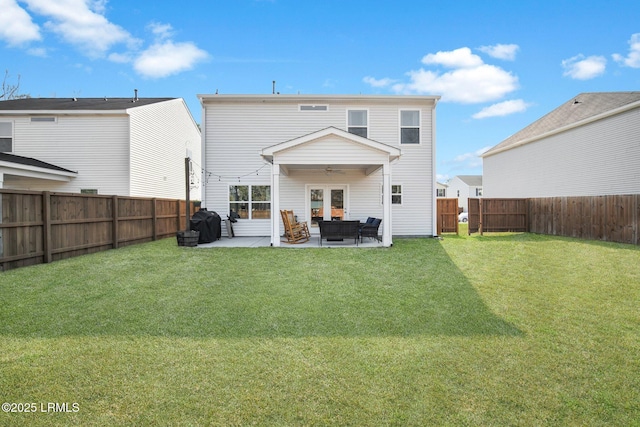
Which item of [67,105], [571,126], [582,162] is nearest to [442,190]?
[571,126]

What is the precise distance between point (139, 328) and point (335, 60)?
15413 mm

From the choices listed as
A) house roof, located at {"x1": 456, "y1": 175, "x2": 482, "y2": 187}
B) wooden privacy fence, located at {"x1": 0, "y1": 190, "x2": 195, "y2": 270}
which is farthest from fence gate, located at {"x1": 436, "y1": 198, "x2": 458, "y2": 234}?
house roof, located at {"x1": 456, "y1": 175, "x2": 482, "y2": 187}

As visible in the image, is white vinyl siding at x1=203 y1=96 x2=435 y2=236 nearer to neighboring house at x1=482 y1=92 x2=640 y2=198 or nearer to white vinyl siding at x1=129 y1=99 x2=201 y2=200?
white vinyl siding at x1=129 y1=99 x2=201 y2=200

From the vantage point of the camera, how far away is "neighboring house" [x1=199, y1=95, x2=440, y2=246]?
1331 cm

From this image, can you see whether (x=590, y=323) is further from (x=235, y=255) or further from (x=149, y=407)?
(x=235, y=255)

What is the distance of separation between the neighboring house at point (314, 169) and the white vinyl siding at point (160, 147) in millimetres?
3801

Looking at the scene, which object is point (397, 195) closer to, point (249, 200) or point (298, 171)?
point (298, 171)

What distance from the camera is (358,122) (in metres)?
13.5

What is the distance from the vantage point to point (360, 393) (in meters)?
2.72

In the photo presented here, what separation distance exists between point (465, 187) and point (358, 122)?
39124 millimetres

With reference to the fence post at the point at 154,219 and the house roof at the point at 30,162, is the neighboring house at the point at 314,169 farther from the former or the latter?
the house roof at the point at 30,162

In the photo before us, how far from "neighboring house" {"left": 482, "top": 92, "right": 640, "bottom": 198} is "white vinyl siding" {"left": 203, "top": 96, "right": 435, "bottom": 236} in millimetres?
7126

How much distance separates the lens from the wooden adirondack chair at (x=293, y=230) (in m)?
11.0

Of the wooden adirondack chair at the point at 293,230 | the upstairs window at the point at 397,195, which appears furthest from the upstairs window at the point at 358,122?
the wooden adirondack chair at the point at 293,230
